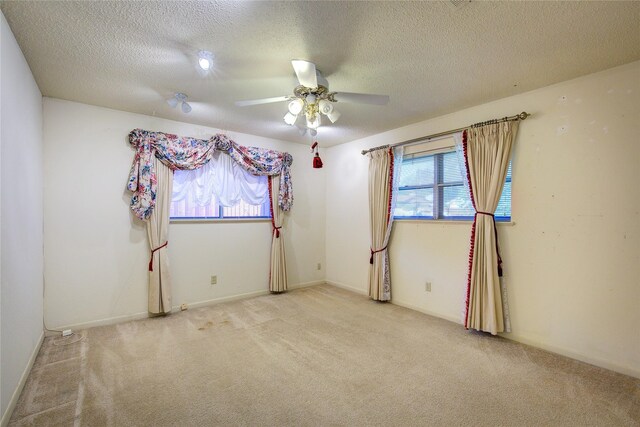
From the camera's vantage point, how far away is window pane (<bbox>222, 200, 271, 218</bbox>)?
415cm

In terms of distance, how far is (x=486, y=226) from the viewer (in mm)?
2916

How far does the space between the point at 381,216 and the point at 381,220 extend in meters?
0.05

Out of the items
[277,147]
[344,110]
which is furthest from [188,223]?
[344,110]

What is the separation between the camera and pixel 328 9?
167 centimetres

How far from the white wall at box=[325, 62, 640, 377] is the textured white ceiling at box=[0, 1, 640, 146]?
232mm

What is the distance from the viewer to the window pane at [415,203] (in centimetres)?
362

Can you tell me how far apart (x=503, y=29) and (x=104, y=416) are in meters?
3.42

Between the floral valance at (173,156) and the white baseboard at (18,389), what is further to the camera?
the floral valance at (173,156)

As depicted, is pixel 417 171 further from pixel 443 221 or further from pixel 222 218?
pixel 222 218

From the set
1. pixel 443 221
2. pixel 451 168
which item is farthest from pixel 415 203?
pixel 451 168

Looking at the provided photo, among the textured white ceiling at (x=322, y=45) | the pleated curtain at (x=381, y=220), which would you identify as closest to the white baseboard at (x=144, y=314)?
the pleated curtain at (x=381, y=220)

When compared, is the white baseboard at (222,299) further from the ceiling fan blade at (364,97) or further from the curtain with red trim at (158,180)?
the ceiling fan blade at (364,97)

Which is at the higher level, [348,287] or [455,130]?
[455,130]

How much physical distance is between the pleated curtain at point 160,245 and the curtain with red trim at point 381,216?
8.56 feet
